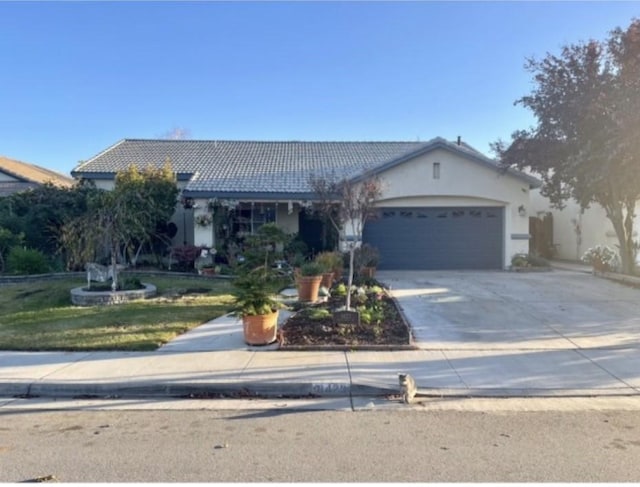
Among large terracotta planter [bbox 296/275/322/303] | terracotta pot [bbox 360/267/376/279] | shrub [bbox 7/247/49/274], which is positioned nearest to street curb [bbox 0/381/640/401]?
large terracotta planter [bbox 296/275/322/303]

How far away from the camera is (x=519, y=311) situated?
409 inches

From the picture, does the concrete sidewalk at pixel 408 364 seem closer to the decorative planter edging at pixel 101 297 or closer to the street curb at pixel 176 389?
the street curb at pixel 176 389

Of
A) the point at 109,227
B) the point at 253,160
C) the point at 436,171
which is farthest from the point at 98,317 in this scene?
the point at 253,160

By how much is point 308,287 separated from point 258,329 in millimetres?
3440

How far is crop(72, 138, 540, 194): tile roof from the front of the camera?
18266 mm

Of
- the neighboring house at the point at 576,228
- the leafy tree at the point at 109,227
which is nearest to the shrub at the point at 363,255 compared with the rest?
the leafy tree at the point at 109,227

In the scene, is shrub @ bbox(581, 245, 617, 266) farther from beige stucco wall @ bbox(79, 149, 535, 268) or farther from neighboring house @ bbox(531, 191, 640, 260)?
neighboring house @ bbox(531, 191, 640, 260)

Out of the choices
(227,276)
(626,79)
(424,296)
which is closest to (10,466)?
(424,296)

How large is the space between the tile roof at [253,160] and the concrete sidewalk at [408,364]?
9.16m

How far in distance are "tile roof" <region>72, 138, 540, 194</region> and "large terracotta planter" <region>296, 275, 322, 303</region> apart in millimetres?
6848

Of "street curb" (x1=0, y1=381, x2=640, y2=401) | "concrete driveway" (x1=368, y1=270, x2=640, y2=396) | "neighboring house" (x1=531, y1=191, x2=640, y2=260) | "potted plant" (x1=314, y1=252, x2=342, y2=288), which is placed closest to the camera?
"street curb" (x1=0, y1=381, x2=640, y2=401)

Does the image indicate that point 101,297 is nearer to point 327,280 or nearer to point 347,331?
point 327,280

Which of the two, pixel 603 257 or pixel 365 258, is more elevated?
pixel 365 258

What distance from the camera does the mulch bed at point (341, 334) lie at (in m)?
7.75
